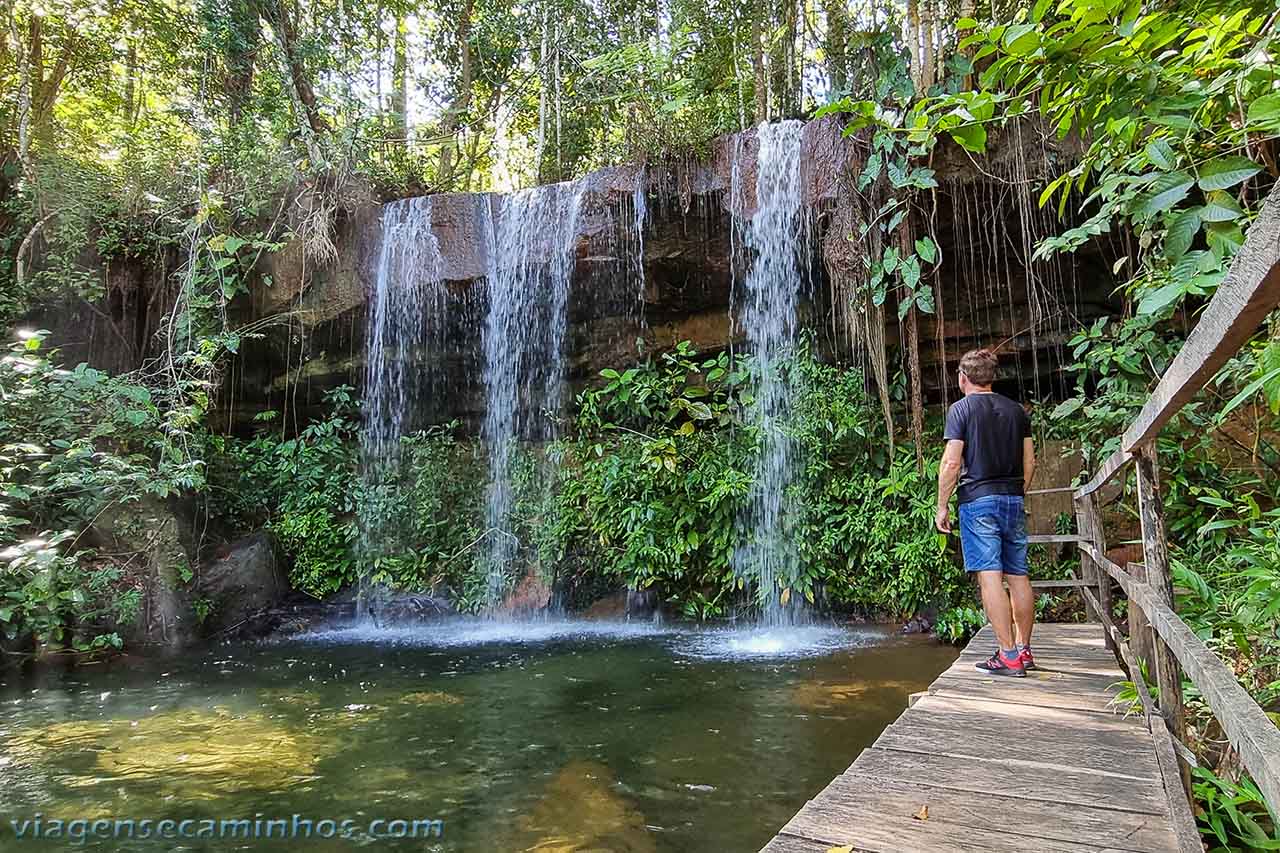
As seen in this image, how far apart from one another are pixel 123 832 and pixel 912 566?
6.70m

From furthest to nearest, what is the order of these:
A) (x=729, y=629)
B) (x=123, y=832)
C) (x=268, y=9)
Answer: (x=268, y=9)
(x=729, y=629)
(x=123, y=832)

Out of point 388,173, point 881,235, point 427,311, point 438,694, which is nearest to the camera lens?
point 438,694

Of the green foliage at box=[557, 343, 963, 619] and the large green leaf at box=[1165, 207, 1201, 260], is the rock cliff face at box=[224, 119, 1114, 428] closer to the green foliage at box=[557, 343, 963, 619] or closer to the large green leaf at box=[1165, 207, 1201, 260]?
the green foliage at box=[557, 343, 963, 619]

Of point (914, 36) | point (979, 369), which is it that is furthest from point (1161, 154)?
point (914, 36)

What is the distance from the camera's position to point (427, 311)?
9.73 m

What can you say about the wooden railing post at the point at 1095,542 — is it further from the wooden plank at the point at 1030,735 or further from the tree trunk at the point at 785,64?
the tree trunk at the point at 785,64

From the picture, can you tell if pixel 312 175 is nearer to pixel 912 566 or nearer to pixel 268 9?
pixel 268 9

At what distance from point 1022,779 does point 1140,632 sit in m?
0.90

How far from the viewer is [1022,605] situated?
357cm

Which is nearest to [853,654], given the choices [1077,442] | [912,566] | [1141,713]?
[912,566]

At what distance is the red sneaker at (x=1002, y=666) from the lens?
3521 mm

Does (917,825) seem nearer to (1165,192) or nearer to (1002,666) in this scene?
(1165,192)

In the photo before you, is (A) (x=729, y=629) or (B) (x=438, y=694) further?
(A) (x=729, y=629)

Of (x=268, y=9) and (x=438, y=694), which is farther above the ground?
(x=268, y=9)
